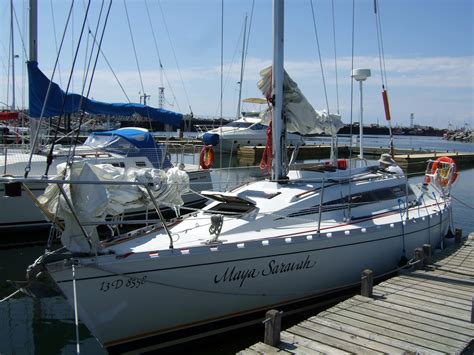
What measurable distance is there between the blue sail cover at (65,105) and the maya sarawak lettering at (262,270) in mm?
6531

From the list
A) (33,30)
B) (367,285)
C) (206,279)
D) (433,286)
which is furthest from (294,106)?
(33,30)

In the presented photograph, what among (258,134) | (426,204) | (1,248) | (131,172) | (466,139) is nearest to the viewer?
(131,172)

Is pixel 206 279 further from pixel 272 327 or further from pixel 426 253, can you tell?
pixel 426 253

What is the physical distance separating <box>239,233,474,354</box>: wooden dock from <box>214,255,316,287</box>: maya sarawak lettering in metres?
0.84

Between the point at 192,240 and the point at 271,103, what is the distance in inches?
133

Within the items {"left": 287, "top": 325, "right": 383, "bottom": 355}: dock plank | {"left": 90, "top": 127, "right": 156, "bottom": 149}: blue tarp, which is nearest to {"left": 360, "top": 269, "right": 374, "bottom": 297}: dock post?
{"left": 287, "top": 325, "right": 383, "bottom": 355}: dock plank

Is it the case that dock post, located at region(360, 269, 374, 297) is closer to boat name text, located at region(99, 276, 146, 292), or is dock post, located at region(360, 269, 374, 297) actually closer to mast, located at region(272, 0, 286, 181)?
mast, located at region(272, 0, 286, 181)

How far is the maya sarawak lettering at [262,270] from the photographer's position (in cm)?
663

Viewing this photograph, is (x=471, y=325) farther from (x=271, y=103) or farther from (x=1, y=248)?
(x=1, y=248)

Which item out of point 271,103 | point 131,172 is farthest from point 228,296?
point 271,103

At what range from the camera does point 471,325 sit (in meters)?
6.23

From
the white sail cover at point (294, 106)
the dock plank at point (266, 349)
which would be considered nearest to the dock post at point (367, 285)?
the dock plank at point (266, 349)

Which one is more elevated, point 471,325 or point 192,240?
point 192,240

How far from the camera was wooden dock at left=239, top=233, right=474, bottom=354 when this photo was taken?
556 centimetres
